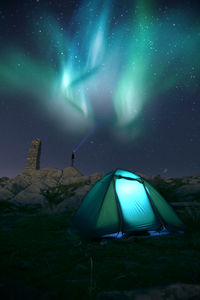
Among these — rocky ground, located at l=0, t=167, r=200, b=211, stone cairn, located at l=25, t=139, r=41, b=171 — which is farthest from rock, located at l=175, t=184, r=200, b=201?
stone cairn, located at l=25, t=139, r=41, b=171

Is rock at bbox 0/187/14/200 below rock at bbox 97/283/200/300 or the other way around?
the other way around

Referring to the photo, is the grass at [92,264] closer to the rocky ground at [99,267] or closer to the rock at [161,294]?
the rocky ground at [99,267]

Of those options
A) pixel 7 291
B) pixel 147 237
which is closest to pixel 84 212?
pixel 147 237

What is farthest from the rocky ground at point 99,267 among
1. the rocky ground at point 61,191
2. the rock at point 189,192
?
the rocky ground at point 61,191

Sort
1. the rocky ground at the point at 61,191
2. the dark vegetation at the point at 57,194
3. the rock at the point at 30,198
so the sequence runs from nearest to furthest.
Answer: the rocky ground at the point at 61,191, the rock at the point at 30,198, the dark vegetation at the point at 57,194

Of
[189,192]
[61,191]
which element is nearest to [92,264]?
[189,192]

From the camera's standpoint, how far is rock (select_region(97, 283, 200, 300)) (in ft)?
6.13

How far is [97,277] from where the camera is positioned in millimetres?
2666

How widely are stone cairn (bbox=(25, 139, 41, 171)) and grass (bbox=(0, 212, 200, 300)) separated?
26.7 m

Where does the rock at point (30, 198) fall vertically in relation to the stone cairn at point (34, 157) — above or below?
below

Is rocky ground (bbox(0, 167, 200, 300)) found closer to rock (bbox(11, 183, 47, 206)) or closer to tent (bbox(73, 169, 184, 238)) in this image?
tent (bbox(73, 169, 184, 238))

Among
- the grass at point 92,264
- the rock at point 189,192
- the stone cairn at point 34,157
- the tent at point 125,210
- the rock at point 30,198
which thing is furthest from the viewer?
the stone cairn at point 34,157

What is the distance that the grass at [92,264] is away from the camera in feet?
7.94

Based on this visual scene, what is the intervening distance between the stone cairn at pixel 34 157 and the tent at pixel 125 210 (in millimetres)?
26514
